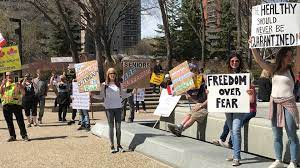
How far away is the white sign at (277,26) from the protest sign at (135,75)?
6.09 meters

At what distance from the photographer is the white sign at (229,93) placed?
727cm

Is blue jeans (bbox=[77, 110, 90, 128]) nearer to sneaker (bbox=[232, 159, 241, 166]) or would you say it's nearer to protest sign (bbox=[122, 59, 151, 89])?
protest sign (bbox=[122, 59, 151, 89])

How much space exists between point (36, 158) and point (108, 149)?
154 centimetres

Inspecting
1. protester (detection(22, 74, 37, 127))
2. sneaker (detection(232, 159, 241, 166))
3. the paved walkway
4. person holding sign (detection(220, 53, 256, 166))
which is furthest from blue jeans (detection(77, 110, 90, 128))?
sneaker (detection(232, 159, 241, 166))

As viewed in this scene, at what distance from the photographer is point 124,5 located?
38500 millimetres

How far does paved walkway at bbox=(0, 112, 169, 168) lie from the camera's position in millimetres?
8867

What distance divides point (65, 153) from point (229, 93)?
160 inches

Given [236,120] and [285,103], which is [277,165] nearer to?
[285,103]

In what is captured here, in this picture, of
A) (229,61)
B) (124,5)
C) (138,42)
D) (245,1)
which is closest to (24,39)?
(138,42)

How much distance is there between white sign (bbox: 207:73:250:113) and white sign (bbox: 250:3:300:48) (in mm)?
564

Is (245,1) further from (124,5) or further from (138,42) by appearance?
(138,42)

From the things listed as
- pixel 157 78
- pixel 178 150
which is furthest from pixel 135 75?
pixel 157 78

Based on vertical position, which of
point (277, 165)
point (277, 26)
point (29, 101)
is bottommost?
point (277, 165)

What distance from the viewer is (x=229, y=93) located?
292 inches
